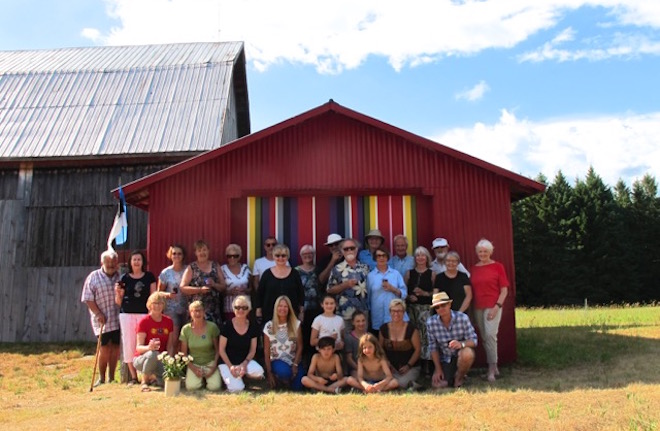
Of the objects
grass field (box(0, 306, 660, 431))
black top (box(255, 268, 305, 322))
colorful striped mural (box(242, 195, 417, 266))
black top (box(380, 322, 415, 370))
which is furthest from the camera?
colorful striped mural (box(242, 195, 417, 266))

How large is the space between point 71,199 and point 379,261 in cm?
819

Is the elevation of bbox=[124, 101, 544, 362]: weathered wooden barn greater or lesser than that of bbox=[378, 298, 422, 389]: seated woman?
greater

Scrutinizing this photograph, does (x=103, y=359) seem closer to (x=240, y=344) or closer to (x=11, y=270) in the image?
(x=240, y=344)

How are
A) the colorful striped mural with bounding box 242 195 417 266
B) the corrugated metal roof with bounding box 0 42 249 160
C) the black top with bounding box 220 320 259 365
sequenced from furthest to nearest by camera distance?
the corrugated metal roof with bounding box 0 42 249 160, the colorful striped mural with bounding box 242 195 417 266, the black top with bounding box 220 320 259 365

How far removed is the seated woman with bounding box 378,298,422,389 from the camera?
7.29 metres

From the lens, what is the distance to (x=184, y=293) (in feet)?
26.0

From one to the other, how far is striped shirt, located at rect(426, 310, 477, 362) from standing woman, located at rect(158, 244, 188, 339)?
329 cm

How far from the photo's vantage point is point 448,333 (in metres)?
7.48

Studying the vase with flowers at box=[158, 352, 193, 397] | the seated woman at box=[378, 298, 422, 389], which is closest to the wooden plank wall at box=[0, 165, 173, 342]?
the vase with flowers at box=[158, 352, 193, 397]

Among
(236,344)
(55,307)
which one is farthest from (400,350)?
(55,307)

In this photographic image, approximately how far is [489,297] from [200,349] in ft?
12.4

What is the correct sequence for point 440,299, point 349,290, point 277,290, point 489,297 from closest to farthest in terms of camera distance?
1. point 440,299
2. point 277,290
3. point 349,290
4. point 489,297

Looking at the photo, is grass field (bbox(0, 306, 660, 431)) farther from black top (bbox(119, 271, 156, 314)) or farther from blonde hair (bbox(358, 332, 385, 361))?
black top (bbox(119, 271, 156, 314))

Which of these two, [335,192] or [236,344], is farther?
[335,192]
